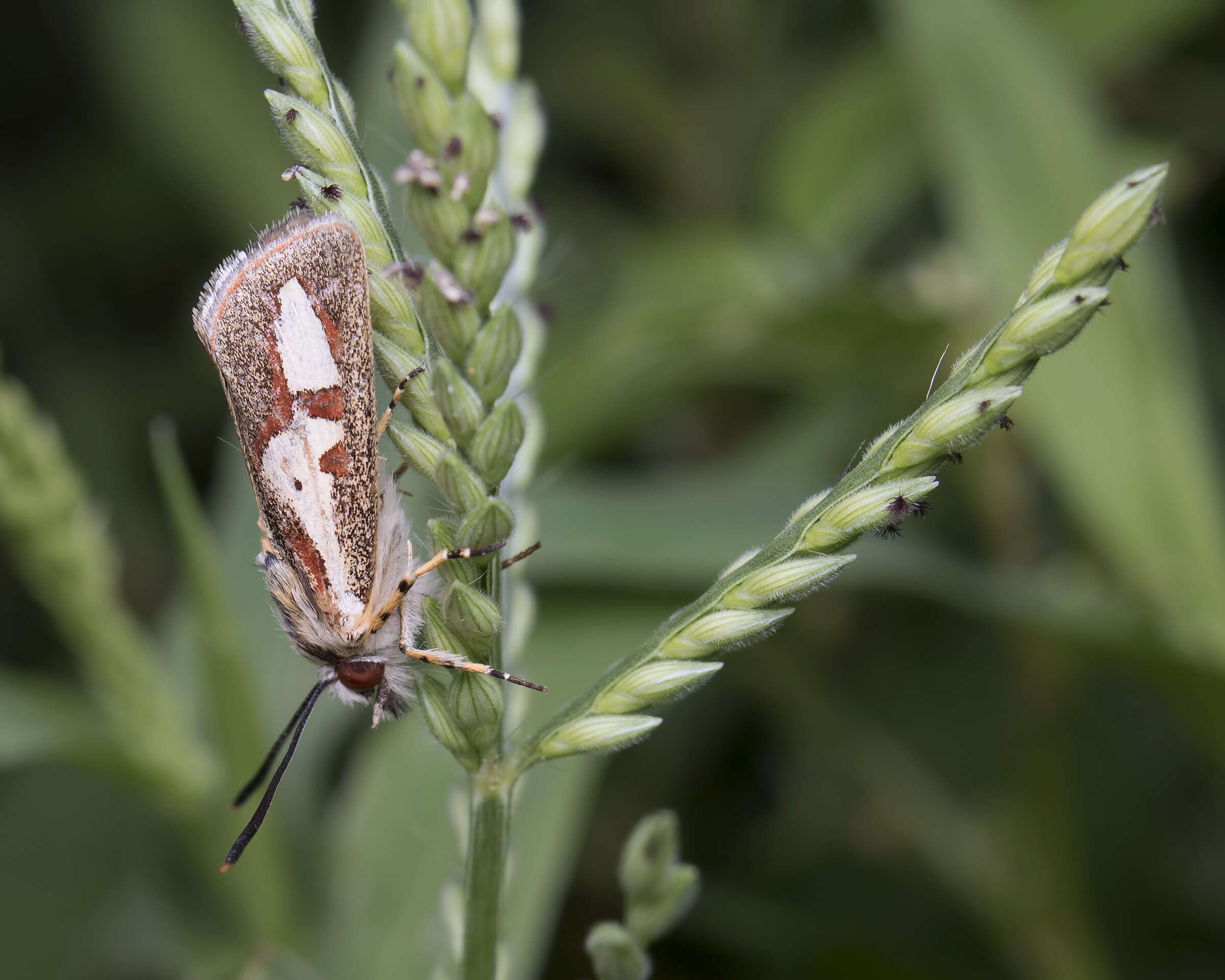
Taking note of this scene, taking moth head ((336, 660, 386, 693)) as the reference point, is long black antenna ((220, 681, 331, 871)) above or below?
below

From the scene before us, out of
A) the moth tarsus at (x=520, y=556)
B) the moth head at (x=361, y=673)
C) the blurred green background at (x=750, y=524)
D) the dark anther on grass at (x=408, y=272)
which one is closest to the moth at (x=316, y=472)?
the moth head at (x=361, y=673)

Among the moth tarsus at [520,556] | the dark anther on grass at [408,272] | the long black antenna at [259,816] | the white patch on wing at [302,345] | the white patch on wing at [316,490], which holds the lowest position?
the long black antenna at [259,816]

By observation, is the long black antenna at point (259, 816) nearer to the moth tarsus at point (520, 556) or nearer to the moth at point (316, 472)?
the moth at point (316, 472)

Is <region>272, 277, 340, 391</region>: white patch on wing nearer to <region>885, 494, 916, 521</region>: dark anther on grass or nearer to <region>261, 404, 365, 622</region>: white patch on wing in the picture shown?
<region>261, 404, 365, 622</region>: white patch on wing

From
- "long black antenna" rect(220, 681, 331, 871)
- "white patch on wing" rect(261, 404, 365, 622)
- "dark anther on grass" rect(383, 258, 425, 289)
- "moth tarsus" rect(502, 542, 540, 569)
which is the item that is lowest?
"long black antenna" rect(220, 681, 331, 871)

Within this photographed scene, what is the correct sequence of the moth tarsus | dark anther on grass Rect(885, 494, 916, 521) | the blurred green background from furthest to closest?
the blurred green background < the moth tarsus < dark anther on grass Rect(885, 494, 916, 521)

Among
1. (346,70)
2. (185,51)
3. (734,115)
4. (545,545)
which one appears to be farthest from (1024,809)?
(185,51)

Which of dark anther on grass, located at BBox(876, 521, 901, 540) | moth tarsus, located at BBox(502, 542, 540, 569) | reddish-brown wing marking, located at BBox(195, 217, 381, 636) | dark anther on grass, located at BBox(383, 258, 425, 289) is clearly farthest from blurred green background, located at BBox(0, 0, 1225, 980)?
dark anther on grass, located at BBox(876, 521, 901, 540)
